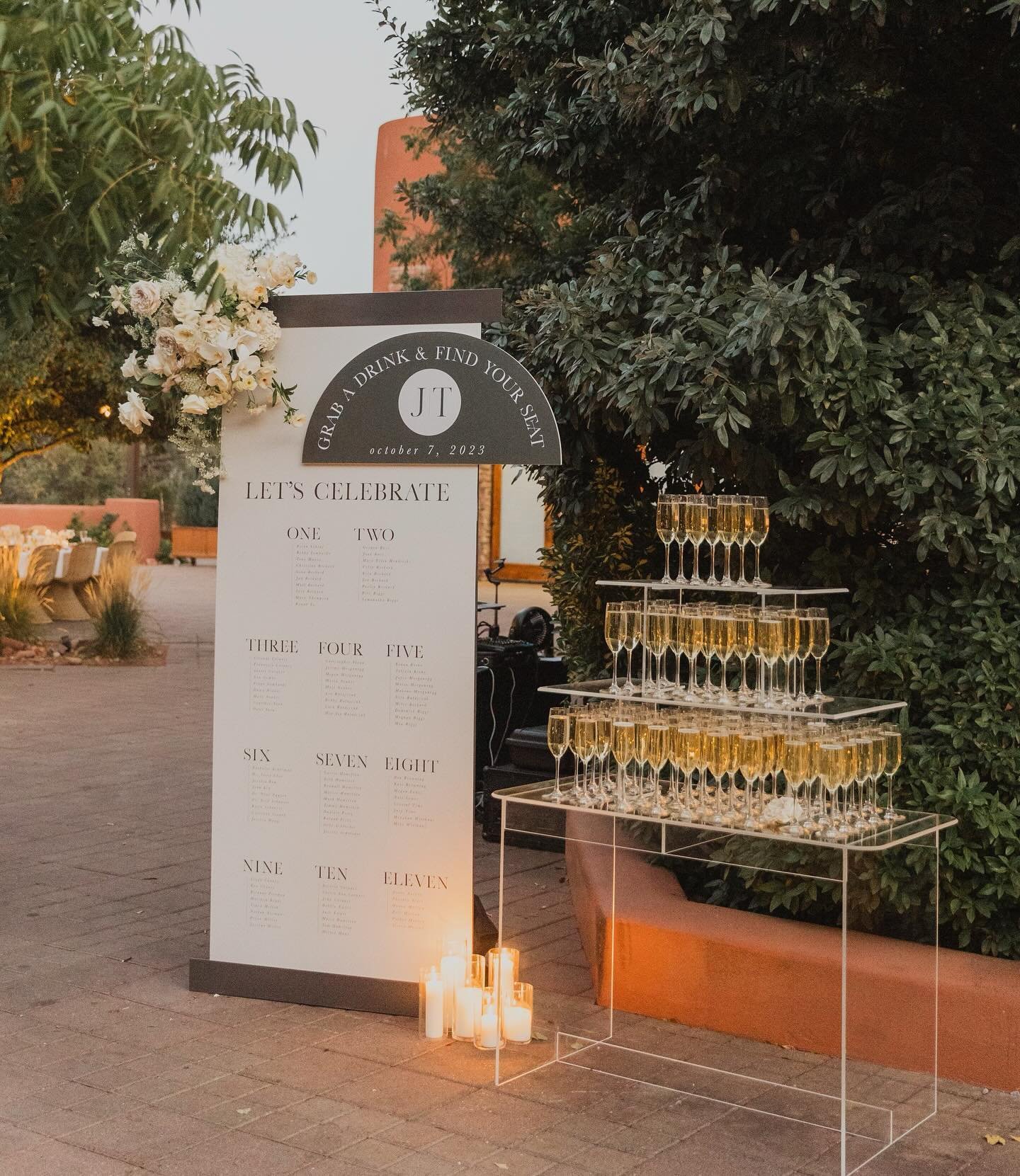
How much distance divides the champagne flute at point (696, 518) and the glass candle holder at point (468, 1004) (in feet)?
5.20

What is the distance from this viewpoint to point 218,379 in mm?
4879

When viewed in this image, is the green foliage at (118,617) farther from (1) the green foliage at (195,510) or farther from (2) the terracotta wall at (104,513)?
(1) the green foliage at (195,510)

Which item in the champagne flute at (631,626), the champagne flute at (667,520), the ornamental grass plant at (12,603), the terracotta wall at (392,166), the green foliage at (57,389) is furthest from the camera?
the terracotta wall at (392,166)

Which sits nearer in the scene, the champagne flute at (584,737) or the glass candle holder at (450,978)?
→ the champagne flute at (584,737)

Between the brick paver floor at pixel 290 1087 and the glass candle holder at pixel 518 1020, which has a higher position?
the glass candle holder at pixel 518 1020

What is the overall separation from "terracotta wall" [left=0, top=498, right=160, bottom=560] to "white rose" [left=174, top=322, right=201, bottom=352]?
2617 cm

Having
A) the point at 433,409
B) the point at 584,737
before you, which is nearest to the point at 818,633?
the point at 584,737

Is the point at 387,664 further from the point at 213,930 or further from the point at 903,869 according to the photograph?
the point at 903,869

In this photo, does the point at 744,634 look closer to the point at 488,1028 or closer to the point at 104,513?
the point at 488,1028

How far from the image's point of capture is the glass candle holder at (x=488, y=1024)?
15.3ft

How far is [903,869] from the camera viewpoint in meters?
4.71

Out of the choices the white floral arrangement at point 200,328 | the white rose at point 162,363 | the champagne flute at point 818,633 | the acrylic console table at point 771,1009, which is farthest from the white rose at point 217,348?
the champagne flute at point 818,633

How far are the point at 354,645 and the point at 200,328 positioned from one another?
1.26 metres

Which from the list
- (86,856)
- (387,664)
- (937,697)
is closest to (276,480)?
(387,664)
